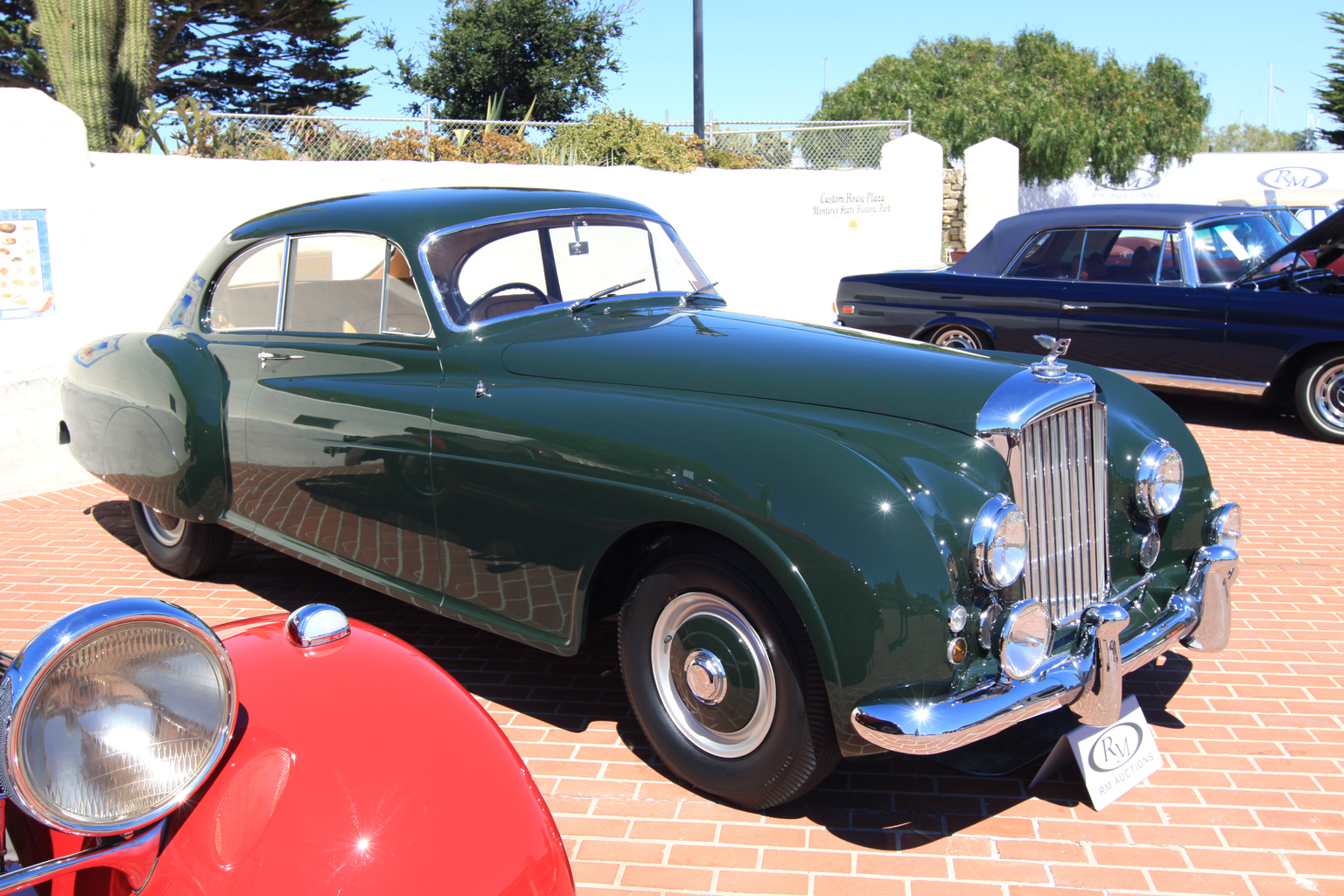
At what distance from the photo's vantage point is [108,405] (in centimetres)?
453

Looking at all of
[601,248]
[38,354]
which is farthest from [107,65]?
[601,248]

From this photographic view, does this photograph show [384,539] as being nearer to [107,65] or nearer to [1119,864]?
[1119,864]

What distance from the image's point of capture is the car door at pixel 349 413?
3.45 metres

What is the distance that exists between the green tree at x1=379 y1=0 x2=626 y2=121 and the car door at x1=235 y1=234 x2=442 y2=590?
2423 centimetres

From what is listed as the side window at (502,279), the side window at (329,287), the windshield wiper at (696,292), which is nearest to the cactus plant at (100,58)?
the side window at (329,287)

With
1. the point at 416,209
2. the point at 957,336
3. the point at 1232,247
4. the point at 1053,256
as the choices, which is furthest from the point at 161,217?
the point at 1232,247

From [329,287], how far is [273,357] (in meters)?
0.40

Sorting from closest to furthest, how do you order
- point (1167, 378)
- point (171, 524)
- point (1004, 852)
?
point (1004, 852)
point (171, 524)
point (1167, 378)

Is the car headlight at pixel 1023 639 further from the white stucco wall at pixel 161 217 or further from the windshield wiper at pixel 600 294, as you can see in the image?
the white stucco wall at pixel 161 217

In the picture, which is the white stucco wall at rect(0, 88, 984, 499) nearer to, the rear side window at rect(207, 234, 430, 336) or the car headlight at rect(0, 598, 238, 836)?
the rear side window at rect(207, 234, 430, 336)

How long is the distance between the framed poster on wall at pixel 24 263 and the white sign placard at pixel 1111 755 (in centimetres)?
679

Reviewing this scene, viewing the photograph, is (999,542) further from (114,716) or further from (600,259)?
(600,259)

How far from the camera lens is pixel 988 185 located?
17.8 metres

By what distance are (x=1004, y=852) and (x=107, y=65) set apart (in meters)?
13.6
